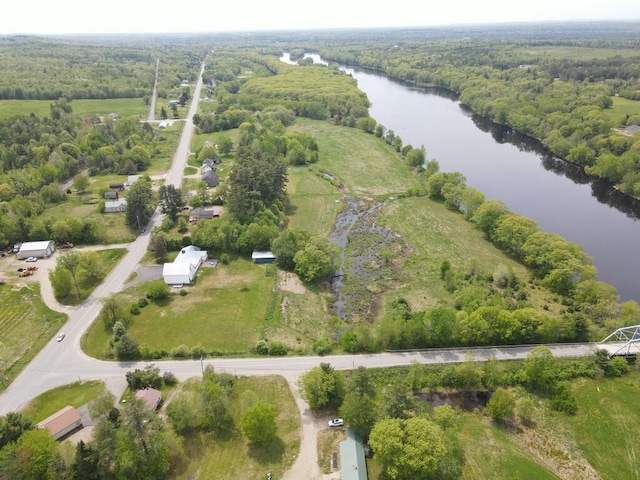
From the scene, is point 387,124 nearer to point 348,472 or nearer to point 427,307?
point 427,307

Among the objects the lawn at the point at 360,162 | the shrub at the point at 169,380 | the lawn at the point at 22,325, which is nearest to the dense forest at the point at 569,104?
the lawn at the point at 360,162

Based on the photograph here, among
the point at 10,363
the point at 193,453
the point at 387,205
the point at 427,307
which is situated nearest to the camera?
the point at 193,453

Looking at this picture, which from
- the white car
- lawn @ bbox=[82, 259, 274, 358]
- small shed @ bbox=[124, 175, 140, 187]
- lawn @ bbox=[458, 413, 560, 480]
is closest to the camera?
lawn @ bbox=[458, 413, 560, 480]

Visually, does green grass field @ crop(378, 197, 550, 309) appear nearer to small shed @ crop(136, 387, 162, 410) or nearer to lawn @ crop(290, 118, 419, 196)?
lawn @ crop(290, 118, 419, 196)

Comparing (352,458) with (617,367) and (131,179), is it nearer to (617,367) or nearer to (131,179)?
(617,367)

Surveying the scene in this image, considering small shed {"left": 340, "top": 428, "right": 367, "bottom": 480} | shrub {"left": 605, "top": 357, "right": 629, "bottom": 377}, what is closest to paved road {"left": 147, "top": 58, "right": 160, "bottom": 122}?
small shed {"left": 340, "top": 428, "right": 367, "bottom": 480}

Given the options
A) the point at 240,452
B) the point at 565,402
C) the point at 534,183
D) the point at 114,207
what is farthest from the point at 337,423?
the point at 534,183

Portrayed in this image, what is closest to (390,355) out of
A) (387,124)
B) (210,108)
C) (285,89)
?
(387,124)
